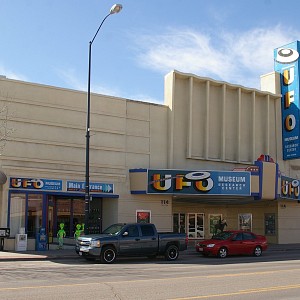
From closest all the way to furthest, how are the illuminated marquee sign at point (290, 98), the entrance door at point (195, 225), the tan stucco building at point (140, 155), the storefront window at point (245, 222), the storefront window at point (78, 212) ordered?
the tan stucco building at point (140, 155), the storefront window at point (78, 212), the illuminated marquee sign at point (290, 98), the entrance door at point (195, 225), the storefront window at point (245, 222)

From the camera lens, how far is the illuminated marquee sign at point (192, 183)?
29.0m

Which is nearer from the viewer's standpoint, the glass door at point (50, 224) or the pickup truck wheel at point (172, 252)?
the pickup truck wheel at point (172, 252)

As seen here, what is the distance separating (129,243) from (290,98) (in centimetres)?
2103

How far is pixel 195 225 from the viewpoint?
37.6 meters

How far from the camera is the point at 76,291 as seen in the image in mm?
11133

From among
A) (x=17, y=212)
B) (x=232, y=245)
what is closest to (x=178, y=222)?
(x=232, y=245)

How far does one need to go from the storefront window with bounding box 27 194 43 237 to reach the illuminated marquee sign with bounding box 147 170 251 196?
639 centimetres

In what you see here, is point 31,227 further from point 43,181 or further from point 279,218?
point 279,218

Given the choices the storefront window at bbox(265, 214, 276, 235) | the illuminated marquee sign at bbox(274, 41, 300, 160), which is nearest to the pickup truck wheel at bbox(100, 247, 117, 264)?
the storefront window at bbox(265, 214, 276, 235)

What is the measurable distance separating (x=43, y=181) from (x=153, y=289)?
53.2 ft

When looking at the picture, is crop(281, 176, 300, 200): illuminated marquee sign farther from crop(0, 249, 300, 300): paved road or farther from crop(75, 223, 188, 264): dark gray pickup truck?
crop(0, 249, 300, 300): paved road

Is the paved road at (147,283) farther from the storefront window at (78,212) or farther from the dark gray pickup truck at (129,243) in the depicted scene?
the storefront window at (78,212)

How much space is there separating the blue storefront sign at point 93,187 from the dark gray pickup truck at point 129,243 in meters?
7.04

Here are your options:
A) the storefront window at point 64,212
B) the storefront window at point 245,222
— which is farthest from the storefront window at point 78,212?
the storefront window at point 245,222
